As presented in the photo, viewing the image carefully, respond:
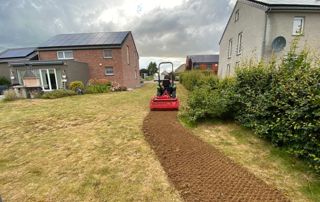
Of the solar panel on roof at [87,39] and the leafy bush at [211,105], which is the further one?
the solar panel on roof at [87,39]

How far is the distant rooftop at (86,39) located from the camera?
790 inches

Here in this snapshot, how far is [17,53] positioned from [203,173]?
2918 centimetres

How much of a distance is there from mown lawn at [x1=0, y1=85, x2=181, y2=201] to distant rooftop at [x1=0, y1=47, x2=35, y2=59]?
21.4m

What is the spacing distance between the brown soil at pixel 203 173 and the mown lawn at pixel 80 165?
239 mm

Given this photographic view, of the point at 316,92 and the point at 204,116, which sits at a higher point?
the point at 316,92

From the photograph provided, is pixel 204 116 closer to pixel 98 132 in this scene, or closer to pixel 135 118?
pixel 135 118

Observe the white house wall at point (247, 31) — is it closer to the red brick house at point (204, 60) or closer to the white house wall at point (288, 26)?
the white house wall at point (288, 26)

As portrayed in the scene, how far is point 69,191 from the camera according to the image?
2754mm

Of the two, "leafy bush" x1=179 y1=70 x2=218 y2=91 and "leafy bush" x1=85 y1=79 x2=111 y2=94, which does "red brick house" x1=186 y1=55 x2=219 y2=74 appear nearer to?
"leafy bush" x1=85 y1=79 x2=111 y2=94

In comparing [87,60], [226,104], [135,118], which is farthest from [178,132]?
[87,60]

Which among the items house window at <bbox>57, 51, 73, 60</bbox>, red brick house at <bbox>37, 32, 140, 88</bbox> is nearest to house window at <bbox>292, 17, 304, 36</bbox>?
red brick house at <bbox>37, 32, 140, 88</bbox>

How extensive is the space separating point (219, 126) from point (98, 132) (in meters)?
3.85

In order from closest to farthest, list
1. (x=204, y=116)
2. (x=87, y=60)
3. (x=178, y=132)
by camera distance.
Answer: (x=178, y=132), (x=204, y=116), (x=87, y=60)

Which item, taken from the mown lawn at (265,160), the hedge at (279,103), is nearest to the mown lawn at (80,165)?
the mown lawn at (265,160)
